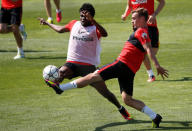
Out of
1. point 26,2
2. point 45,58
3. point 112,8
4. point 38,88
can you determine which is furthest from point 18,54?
point 26,2

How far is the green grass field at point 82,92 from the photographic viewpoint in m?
8.85

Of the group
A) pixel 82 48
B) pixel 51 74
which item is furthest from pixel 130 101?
pixel 82 48

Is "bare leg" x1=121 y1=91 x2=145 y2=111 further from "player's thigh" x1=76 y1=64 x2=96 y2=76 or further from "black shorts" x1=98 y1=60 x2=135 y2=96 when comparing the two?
"player's thigh" x1=76 y1=64 x2=96 y2=76

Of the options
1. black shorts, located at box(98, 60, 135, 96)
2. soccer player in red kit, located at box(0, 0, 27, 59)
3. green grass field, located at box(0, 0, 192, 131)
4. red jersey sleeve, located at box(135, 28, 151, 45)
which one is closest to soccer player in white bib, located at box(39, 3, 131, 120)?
green grass field, located at box(0, 0, 192, 131)

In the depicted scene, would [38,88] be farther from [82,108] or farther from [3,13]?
[3,13]

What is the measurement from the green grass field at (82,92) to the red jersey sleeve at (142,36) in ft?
4.87

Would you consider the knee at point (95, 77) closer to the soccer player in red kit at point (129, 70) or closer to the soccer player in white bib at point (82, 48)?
the soccer player in red kit at point (129, 70)

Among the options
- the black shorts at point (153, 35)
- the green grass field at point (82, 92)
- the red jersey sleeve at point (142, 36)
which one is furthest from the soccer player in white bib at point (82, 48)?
the black shorts at point (153, 35)

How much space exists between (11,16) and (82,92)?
5.40 metres

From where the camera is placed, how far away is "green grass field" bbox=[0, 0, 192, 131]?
8852mm

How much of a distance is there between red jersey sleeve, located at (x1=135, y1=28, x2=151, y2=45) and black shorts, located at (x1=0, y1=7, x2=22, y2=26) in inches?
321

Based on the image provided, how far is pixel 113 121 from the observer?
354 inches

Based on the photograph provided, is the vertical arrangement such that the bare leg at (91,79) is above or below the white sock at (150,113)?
above

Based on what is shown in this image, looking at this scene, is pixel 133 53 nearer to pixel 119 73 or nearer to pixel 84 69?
pixel 119 73
